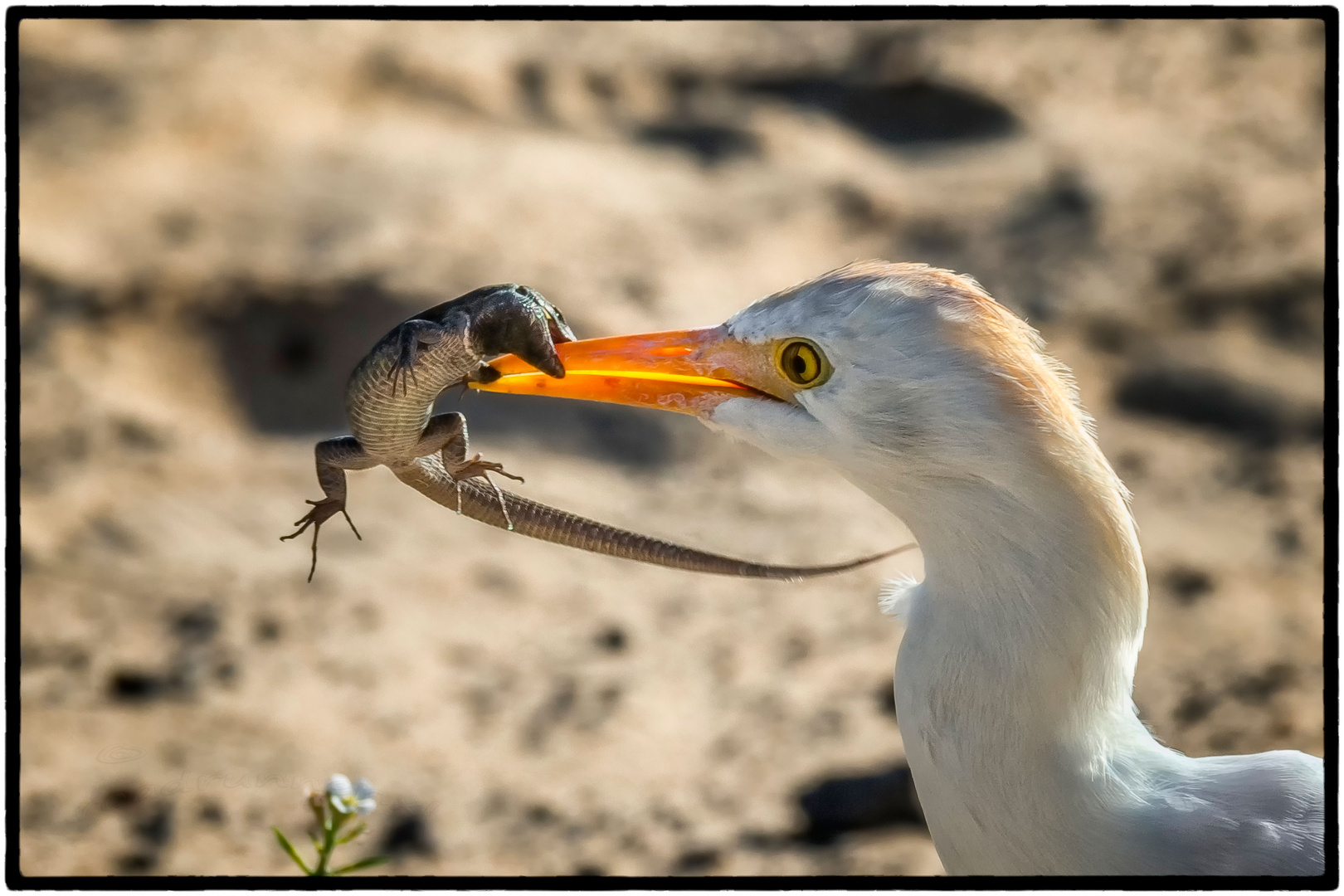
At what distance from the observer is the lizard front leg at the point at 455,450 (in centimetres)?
190

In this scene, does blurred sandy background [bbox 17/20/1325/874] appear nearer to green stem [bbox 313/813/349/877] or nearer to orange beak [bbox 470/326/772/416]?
green stem [bbox 313/813/349/877]

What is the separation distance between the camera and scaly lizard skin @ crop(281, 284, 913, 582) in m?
1.77

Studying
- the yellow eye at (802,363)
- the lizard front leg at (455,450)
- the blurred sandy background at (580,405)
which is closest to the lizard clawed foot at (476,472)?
the lizard front leg at (455,450)

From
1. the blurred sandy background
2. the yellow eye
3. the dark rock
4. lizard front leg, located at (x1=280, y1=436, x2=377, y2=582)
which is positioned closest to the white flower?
lizard front leg, located at (x1=280, y1=436, x2=377, y2=582)

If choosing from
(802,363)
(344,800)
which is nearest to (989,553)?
(802,363)

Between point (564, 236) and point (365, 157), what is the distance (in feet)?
3.63

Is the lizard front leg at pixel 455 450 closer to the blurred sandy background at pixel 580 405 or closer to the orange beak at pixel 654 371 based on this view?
the orange beak at pixel 654 371

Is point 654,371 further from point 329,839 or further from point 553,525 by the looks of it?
point 329,839

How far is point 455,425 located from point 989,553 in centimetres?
84

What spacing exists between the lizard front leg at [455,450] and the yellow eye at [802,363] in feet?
1.53

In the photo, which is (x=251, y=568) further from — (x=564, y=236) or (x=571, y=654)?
(x=564, y=236)

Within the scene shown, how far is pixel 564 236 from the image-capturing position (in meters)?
6.02

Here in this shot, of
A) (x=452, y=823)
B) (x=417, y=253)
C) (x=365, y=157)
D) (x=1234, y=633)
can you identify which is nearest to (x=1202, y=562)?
(x=1234, y=633)

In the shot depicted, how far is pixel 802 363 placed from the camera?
200cm
